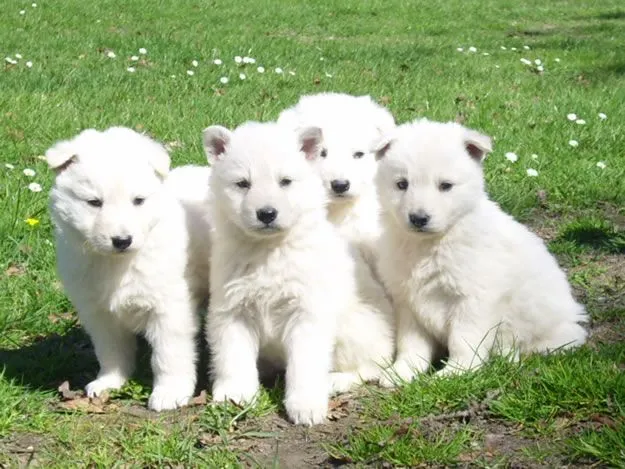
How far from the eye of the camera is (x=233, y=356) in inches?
171

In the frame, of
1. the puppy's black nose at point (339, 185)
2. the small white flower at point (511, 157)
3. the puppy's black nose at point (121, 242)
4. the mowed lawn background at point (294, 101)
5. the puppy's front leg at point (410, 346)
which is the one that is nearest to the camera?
the mowed lawn background at point (294, 101)

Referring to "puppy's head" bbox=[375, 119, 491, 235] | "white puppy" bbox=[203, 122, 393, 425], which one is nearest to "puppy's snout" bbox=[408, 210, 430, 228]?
"puppy's head" bbox=[375, 119, 491, 235]

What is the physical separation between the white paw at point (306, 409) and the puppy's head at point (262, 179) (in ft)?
2.53

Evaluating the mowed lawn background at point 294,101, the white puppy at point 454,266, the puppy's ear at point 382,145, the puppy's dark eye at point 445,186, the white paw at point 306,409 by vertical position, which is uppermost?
the puppy's ear at point 382,145

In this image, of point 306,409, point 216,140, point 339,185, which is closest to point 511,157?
point 339,185

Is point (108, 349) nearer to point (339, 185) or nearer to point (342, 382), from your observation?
point (342, 382)

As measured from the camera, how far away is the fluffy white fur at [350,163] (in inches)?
207

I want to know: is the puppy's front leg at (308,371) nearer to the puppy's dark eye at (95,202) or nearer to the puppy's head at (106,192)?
the puppy's head at (106,192)

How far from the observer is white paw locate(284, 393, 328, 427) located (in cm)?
413

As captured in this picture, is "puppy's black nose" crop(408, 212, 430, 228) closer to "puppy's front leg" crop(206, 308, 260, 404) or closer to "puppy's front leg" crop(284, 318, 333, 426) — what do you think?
"puppy's front leg" crop(284, 318, 333, 426)

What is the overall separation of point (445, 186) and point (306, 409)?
1.29 meters

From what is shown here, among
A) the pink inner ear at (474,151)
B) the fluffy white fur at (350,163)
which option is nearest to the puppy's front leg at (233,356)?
the fluffy white fur at (350,163)

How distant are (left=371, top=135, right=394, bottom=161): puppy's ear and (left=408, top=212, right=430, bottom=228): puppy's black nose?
445 mm

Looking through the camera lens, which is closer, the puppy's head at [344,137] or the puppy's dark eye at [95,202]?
the puppy's dark eye at [95,202]
